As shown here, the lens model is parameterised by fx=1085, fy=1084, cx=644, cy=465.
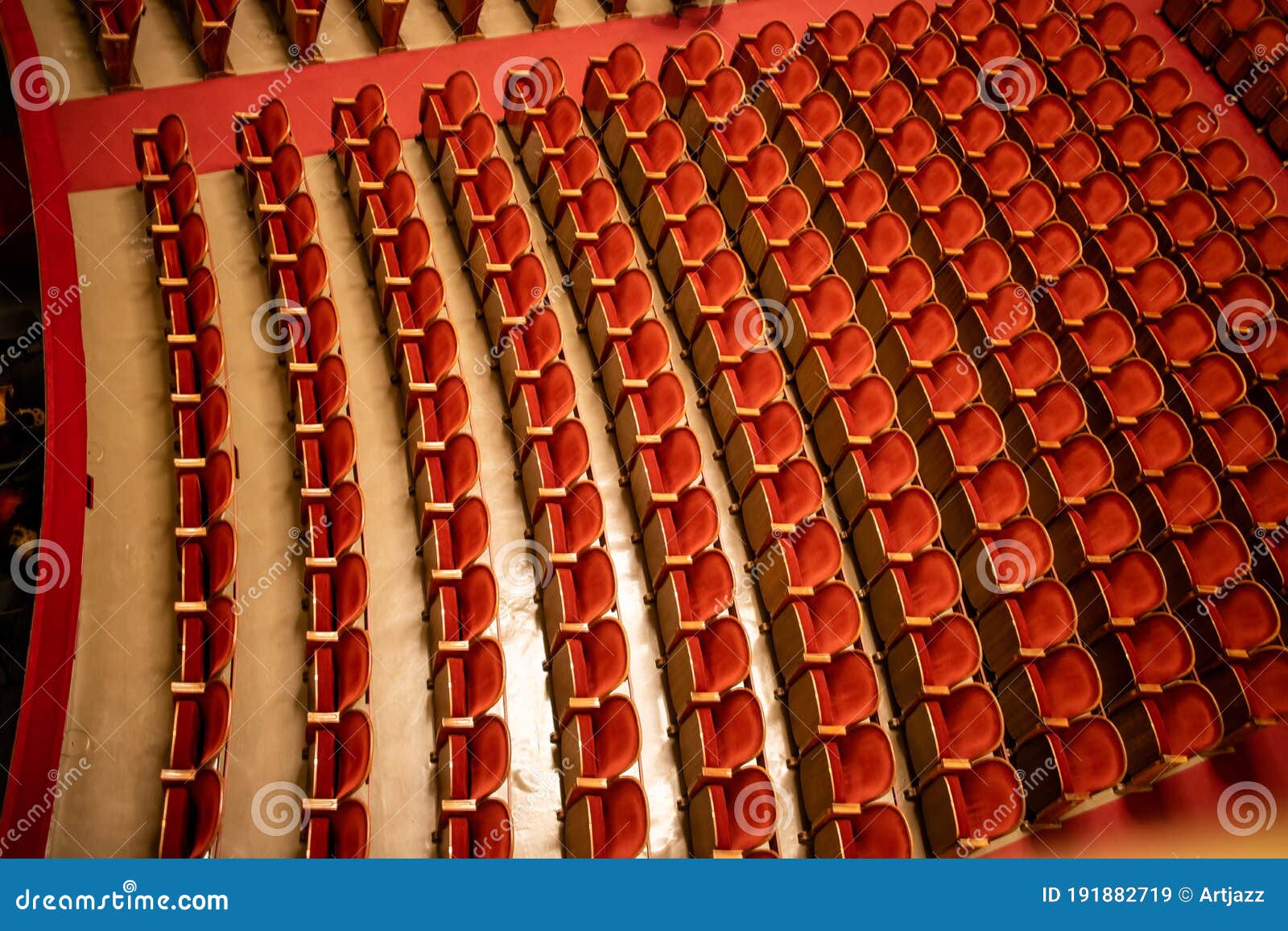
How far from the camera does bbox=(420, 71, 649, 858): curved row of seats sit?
672mm

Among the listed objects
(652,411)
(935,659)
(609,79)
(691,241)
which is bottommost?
(935,659)

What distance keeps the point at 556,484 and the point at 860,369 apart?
0.26m

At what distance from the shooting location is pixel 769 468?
0.80m

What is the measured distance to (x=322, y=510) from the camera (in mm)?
754

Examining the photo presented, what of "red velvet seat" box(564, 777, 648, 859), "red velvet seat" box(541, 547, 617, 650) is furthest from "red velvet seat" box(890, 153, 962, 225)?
"red velvet seat" box(564, 777, 648, 859)

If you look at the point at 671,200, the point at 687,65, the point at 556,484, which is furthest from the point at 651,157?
the point at 556,484

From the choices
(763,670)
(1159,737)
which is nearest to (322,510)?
(763,670)

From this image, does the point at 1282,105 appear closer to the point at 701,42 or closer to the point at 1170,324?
the point at 1170,324

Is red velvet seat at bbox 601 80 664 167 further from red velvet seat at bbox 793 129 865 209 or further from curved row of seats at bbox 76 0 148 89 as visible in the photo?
curved row of seats at bbox 76 0 148 89

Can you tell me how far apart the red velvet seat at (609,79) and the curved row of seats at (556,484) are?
0.39 feet

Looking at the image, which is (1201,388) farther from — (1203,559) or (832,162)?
(832,162)

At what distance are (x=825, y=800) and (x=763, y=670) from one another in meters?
0.11

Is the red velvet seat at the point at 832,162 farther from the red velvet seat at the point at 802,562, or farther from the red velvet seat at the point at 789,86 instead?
the red velvet seat at the point at 802,562

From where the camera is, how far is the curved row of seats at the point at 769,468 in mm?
698
